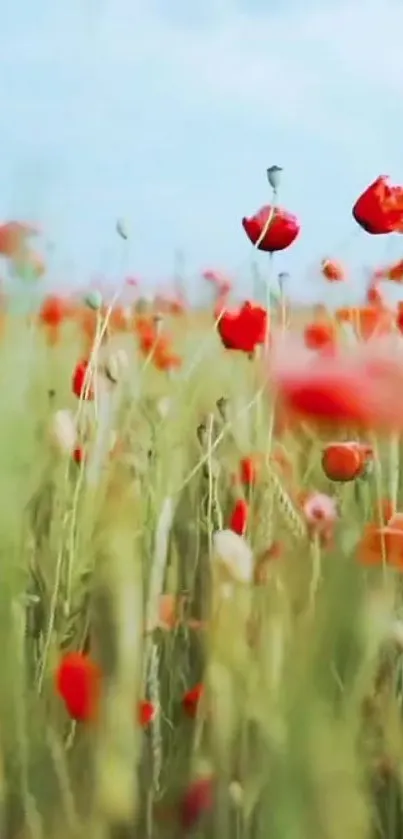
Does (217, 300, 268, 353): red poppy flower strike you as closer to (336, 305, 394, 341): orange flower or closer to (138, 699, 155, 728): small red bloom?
(336, 305, 394, 341): orange flower

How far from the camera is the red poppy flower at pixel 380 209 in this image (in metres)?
0.75

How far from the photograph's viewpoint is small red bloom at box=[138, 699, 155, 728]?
0.72 m

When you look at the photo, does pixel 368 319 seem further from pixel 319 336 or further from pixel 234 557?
pixel 234 557

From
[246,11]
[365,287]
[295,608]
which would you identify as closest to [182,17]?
[246,11]

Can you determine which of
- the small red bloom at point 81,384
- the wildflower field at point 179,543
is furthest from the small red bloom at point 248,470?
the small red bloom at point 81,384

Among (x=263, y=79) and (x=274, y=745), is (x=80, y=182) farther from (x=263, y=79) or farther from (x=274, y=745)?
(x=274, y=745)

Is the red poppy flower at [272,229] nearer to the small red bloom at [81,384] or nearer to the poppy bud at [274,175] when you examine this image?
the poppy bud at [274,175]

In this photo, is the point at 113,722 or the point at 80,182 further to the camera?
the point at 80,182

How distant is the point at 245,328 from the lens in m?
0.75

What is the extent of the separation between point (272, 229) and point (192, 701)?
0.29m

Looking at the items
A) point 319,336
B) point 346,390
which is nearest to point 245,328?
point 319,336

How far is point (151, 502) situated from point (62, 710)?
134 millimetres

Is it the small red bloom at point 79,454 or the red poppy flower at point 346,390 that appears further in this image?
the small red bloom at point 79,454

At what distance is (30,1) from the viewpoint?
0.80 meters
